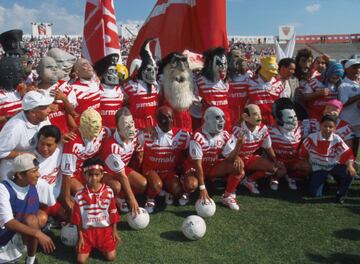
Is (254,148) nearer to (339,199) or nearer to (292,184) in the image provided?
(292,184)

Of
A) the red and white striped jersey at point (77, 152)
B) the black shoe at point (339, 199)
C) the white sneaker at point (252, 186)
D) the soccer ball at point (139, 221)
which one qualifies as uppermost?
the red and white striped jersey at point (77, 152)

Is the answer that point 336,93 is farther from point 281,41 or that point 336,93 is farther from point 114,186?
point 281,41

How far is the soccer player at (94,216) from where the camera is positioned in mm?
3785

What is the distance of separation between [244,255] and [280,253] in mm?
368

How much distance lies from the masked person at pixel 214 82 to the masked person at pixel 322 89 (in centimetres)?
136

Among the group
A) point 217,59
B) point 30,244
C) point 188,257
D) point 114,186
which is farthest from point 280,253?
point 217,59

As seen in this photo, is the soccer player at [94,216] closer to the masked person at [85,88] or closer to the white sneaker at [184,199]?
the masked person at [85,88]

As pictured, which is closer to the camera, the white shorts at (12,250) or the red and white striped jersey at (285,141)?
the white shorts at (12,250)

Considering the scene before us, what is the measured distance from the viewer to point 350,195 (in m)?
5.61

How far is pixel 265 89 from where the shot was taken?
5898 millimetres

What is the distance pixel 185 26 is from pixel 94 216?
446 cm

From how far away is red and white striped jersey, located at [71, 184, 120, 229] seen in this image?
12.5ft

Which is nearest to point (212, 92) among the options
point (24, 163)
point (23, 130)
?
point (23, 130)

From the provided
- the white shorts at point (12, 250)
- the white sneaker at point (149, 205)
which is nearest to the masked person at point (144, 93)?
the white sneaker at point (149, 205)
